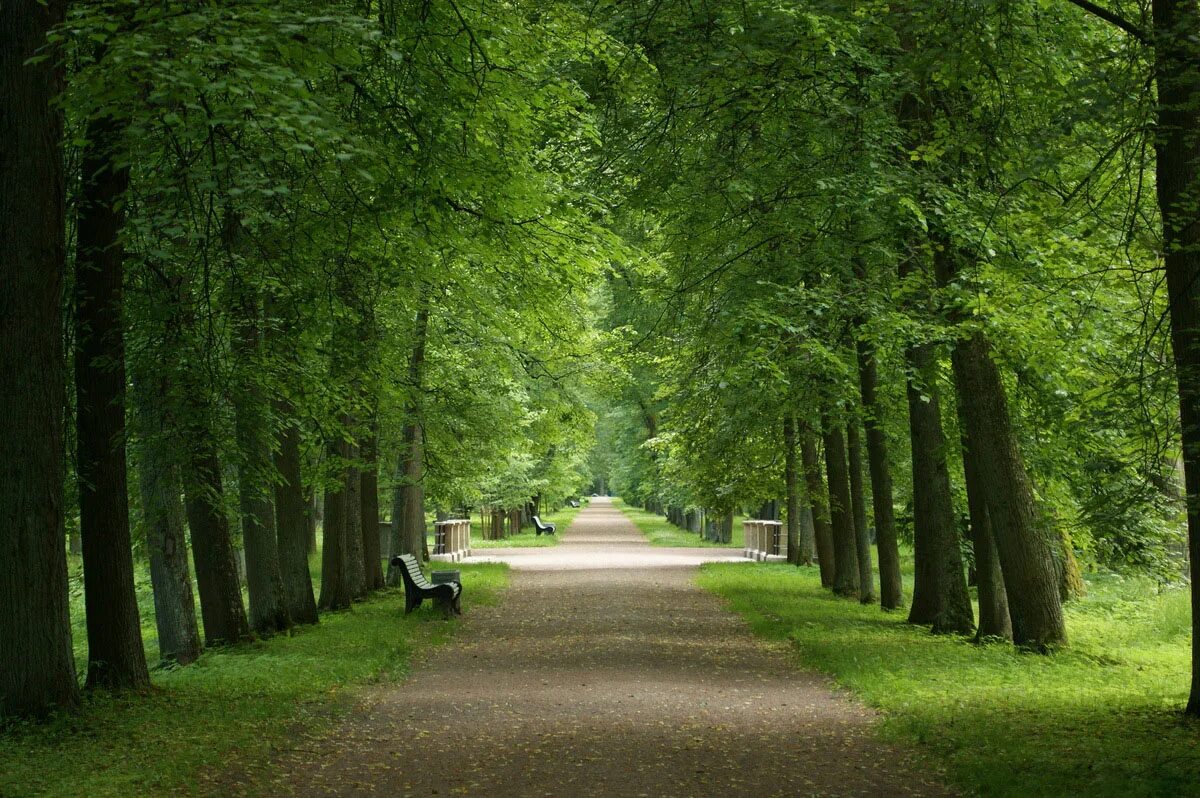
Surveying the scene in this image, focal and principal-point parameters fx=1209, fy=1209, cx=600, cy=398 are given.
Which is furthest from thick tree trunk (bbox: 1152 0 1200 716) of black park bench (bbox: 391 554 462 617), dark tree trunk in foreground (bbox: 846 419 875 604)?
black park bench (bbox: 391 554 462 617)

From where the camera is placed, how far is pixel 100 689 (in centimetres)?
991

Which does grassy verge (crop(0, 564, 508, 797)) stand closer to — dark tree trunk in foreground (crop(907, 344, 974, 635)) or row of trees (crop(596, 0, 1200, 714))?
row of trees (crop(596, 0, 1200, 714))

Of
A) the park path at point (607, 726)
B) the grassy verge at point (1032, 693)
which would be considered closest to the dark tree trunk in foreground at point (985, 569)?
the grassy verge at point (1032, 693)

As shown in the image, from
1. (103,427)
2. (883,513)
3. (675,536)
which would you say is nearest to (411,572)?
(883,513)

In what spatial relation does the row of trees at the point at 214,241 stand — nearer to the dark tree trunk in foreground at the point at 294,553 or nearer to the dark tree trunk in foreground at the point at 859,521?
the dark tree trunk in foreground at the point at 294,553

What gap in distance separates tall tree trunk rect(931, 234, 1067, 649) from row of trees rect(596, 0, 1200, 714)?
3 cm

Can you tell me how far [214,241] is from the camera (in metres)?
10.8

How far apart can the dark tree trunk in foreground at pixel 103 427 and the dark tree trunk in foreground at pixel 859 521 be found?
509 inches

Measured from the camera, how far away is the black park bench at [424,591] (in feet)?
61.0

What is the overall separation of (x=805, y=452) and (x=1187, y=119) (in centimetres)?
1495

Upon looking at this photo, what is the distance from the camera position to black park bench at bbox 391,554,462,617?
61.0ft

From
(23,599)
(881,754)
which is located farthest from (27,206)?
(881,754)

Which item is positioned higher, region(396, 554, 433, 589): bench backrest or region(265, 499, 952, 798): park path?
region(396, 554, 433, 589): bench backrest

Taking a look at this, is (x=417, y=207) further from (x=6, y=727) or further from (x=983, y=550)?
(x=983, y=550)
